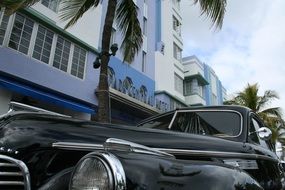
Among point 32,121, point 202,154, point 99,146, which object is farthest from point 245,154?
point 32,121

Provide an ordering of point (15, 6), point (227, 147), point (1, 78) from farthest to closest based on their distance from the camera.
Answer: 1. point (1, 78)
2. point (15, 6)
3. point (227, 147)

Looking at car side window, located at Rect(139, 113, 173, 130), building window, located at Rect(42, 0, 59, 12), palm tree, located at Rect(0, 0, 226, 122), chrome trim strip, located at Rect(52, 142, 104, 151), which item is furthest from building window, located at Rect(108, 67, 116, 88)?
chrome trim strip, located at Rect(52, 142, 104, 151)

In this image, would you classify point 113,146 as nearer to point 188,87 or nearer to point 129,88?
point 129,88

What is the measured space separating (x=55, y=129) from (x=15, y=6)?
273 inches

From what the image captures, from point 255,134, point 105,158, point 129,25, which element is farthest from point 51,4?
point 105,158

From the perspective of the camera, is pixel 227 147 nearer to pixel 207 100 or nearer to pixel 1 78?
pixel 1 78

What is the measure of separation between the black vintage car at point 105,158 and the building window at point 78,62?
36.0 ft

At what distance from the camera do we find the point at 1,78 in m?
9.66

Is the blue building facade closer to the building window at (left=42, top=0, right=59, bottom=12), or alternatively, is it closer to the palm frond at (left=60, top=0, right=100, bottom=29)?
the building window at (left=42, top=0, right=59, bottom=12)

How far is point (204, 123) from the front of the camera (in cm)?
356

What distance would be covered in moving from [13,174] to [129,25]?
28.5ft

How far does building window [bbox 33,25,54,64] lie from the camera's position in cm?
1164

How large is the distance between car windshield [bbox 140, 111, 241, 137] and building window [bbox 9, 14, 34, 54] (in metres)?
8.51

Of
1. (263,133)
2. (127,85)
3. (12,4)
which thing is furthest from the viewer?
(127,85)
